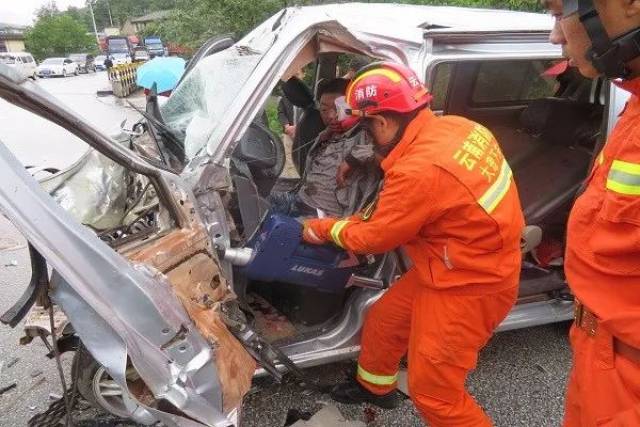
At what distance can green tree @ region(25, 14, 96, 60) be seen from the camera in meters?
53.1

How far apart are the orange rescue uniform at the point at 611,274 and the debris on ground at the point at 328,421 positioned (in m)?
1.15

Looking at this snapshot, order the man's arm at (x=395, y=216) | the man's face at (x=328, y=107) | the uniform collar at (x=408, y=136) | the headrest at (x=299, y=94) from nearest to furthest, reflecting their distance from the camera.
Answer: the man's arm at (x=395, y=216)
the uniform collar at (x=408, y=136)
the man's face at (x=328, y=107)
the headrest at (x=299, y=94)

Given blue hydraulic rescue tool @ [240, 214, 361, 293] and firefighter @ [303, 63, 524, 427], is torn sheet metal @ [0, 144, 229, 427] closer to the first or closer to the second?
blue hydraulic rescue tool @ [240, 214, 361, 293]

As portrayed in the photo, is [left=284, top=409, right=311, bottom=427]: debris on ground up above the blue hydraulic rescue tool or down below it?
below

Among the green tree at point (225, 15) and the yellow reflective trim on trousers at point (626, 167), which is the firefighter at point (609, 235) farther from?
the green tree at point (225, 15)

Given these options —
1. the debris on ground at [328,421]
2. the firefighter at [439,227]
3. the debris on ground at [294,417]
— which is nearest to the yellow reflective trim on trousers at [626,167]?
the firefighter at [439,227]

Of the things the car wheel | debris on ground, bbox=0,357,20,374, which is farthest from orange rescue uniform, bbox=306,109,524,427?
debris on ground, bbox=0,357,20,374

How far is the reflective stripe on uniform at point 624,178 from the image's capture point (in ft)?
3.79

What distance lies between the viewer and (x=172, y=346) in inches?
63.8

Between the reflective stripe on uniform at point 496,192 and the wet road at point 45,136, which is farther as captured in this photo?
the wet road at point 45,136

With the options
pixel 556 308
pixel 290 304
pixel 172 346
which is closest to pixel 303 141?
pixel 290 304

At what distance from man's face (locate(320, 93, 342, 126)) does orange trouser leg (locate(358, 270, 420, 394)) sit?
4.28 ft

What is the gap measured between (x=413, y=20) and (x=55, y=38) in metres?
62.2

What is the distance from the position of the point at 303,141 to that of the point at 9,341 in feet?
7.51
